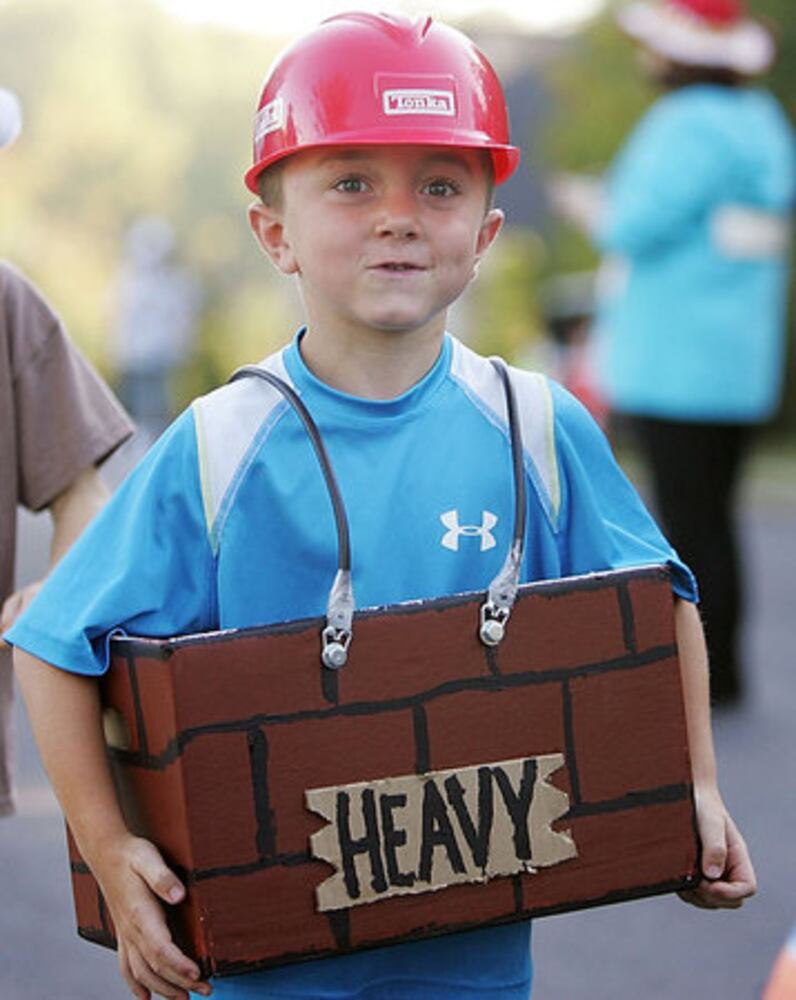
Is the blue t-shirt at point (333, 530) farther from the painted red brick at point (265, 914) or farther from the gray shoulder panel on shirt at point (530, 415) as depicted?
the painted red brick at point (265, 914)

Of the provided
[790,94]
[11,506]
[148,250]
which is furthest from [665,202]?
[790,94]

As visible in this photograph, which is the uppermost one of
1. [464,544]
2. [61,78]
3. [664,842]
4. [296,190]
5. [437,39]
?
[61,78]

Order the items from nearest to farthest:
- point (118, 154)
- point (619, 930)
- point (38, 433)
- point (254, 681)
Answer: point (254, 681), point (38, 433), point (619, 930), point (118, 154)

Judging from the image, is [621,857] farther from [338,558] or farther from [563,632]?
[338,558]

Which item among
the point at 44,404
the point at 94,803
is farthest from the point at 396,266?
the point at 44,404

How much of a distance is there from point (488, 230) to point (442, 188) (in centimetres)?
16

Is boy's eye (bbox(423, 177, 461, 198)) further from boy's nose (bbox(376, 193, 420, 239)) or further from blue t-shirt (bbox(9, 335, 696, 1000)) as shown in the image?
blue t-shirt (bbox(9, 335, 696, 1000))

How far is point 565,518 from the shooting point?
2.48m

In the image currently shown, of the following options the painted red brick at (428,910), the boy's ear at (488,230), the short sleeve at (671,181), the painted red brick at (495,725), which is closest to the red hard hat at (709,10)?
the short sleeve at (671,181)

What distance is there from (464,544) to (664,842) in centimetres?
42

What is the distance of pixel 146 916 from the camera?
87.3 inches

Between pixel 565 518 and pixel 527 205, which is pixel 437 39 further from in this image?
pixel 527 205

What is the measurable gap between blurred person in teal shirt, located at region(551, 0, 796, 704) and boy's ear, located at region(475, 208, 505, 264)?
372cm

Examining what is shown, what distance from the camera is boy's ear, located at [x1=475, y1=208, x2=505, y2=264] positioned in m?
2.50
